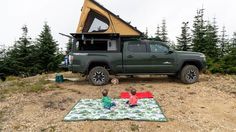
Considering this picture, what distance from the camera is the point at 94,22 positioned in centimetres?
1355

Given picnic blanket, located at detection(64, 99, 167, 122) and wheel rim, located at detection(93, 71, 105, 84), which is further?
wheel rim, located at detection(93, 71, 105, 84)

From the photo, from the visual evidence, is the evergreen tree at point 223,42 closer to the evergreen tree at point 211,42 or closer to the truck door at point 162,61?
the evergreen tree at point 211,42

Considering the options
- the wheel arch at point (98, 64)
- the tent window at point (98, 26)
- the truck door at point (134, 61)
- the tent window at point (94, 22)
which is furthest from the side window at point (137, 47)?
the tent window at point (94, 22)

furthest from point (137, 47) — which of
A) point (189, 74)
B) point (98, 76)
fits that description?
point (189, 74)

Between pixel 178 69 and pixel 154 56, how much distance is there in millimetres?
A: 1222

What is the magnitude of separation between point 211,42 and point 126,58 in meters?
11.9

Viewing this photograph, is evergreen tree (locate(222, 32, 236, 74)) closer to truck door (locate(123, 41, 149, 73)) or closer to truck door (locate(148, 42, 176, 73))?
truck door (locate(148, 42, 176, 73))

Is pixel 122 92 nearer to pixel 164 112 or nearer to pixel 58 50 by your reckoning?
pixel 164 112

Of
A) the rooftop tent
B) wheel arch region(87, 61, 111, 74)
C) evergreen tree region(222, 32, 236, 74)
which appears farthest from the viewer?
evergreen tree region(222, 32, 236, 74)

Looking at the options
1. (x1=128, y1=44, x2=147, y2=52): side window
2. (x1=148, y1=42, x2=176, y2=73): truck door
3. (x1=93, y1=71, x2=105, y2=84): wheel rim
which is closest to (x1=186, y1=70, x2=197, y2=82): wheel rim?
(x1=148, y1=42, x2=176, y2=73): truck door

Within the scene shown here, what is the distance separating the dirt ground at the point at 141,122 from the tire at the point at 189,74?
11.3 inches

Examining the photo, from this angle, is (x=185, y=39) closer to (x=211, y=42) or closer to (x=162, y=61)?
(x=211, y=42)

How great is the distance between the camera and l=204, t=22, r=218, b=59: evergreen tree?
21.6m

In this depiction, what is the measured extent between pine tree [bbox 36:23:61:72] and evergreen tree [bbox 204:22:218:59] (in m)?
11.9
